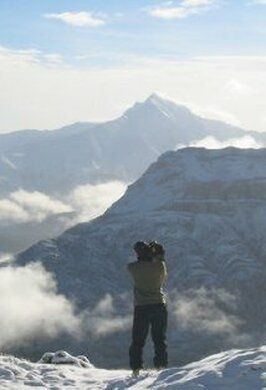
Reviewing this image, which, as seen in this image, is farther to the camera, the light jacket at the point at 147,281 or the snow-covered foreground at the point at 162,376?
the light jacket at the point at 147,281

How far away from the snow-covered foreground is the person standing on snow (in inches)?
40.4

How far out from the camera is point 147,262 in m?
26.0

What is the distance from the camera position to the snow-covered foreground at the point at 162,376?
21.9 meters

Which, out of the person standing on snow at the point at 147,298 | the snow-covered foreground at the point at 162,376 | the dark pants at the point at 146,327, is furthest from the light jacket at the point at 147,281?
the snow-covered foreground at the point at 162,376

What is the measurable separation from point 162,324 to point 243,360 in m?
3.23

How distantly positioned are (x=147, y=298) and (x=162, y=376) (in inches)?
105

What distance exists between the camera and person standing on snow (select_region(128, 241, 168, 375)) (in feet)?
84.4

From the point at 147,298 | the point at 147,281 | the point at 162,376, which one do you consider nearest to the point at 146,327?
the point at 147,298

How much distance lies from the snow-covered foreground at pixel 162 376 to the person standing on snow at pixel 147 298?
40.4 inches

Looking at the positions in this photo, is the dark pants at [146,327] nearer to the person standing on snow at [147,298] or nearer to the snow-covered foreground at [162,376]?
the person standing on snow at [147,298]

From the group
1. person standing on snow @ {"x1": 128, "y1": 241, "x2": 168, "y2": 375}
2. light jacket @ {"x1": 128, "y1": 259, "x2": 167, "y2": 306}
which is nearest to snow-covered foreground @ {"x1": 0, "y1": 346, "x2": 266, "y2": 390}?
person standing on snow @ {"x1": 128, "y1": 241, "x2": 168, "y2": 375}

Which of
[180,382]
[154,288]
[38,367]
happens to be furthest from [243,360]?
[38,367]

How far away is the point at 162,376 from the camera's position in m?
24.3

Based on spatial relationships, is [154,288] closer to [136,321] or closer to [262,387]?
[136,321]
